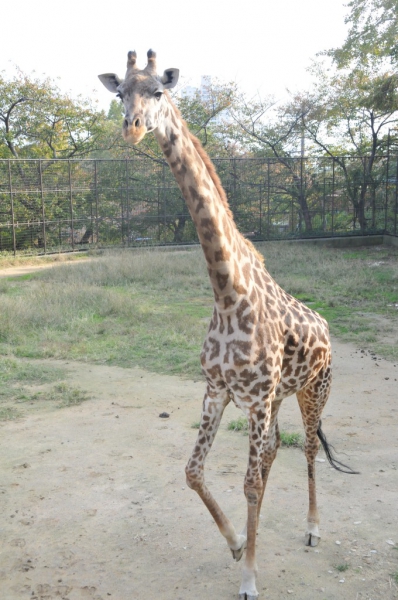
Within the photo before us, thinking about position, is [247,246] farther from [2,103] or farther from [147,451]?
[2,103]

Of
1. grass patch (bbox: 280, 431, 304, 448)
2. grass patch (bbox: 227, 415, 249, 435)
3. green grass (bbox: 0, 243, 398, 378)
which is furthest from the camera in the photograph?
green grass (bbox: 0, 243, 398, 378)

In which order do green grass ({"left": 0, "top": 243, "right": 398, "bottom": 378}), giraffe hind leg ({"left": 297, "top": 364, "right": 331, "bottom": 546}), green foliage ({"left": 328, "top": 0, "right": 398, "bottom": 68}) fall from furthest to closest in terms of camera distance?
green foliage ({"left": 328, "top": 0, "right": 398, "bottom": 68}) → green grass ({"left": 0, "top": 243, "right": 398, "bottom": 378}) → giraffe hind leg ({"left": 297, "top": 364, "right": 331, "bottom": 546})

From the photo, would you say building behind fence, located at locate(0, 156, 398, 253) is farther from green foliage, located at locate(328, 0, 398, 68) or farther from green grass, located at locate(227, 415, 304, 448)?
green grass, located at locate(227, 415, 304, 448)

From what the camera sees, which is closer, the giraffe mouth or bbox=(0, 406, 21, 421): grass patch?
the giraffe mouth

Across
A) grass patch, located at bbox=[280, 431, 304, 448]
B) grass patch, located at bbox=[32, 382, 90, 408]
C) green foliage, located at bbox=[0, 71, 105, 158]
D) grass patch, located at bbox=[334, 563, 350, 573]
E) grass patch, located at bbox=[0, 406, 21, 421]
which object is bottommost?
grass patch, located at bbox=[334, 563, 350, 573]

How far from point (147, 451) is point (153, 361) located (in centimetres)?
250

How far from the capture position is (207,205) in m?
3.31

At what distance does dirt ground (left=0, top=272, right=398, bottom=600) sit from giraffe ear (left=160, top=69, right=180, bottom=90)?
2.66 meters

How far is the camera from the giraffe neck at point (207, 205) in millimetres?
3229

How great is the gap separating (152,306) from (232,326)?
23.8 ft

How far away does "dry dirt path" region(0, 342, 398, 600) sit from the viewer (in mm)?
3494

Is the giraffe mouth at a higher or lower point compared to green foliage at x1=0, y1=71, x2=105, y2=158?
lower

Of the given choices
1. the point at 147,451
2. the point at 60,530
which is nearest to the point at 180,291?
the point at 147,451

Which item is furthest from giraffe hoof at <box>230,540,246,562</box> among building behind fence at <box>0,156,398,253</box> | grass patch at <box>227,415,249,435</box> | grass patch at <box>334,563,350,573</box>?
building behind fence at <box>0,156,398,253</box>
